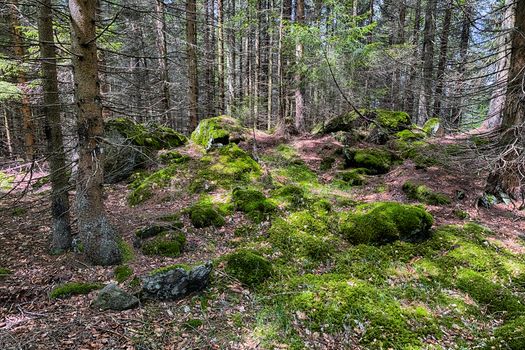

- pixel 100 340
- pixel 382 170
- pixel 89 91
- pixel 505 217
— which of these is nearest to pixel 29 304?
pixel 100 340

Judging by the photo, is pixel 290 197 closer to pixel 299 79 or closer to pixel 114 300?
pixel 114 300

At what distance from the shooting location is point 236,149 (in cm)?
1073

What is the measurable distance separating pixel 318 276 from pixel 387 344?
59.3 inches

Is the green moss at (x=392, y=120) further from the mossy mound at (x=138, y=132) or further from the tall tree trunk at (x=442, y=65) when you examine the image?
the mossy mound at (x=138, y=132)

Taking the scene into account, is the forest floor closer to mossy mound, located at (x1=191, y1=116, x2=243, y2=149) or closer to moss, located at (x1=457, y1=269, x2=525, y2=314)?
moss, located at (x1=457, y1=269, x2=525, y2=314)

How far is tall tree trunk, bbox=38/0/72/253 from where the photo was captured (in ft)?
16.1

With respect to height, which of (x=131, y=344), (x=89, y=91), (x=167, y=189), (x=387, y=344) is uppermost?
(x=89, y=91)

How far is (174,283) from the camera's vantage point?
436 centimetres

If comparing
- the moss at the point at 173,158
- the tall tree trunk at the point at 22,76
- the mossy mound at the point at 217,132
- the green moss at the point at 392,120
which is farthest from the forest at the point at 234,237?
the green moss at the point at 392,120

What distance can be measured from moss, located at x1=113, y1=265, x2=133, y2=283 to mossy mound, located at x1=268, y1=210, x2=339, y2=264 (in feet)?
8.89

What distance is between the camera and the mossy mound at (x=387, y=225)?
240 inches

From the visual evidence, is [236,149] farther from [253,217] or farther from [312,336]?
[312,336]

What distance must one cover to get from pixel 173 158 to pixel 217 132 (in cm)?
209

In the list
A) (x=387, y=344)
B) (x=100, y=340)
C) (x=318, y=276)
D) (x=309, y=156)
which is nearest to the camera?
(x=100, y=340)
